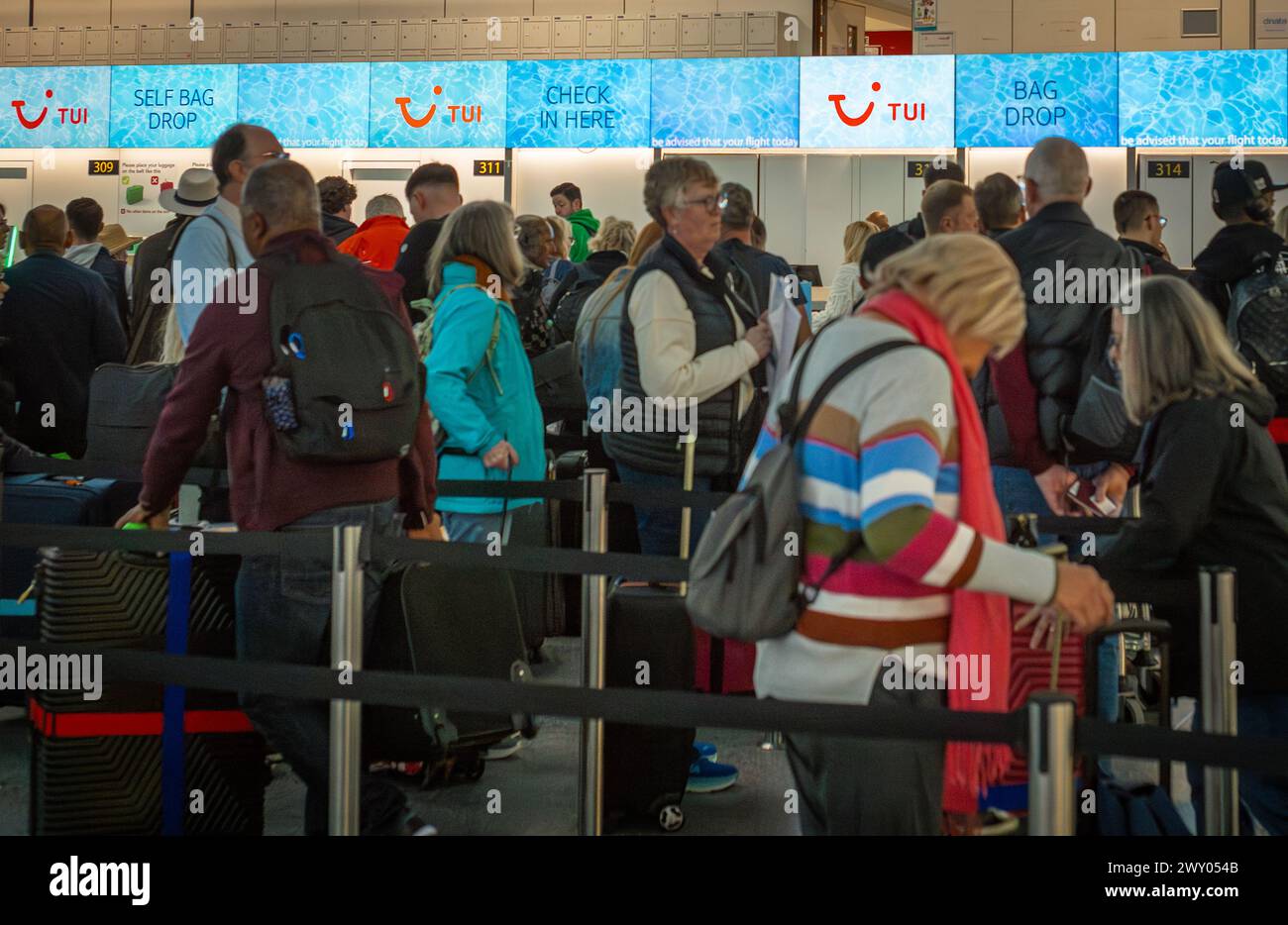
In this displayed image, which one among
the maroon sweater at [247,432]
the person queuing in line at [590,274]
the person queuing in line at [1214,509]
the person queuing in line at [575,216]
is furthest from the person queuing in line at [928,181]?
the person queuing in line at [575,216]

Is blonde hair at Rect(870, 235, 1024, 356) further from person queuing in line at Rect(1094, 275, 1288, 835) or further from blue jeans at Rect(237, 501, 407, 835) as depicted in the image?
blue jeans at Rect(237, 501, 407, 835)

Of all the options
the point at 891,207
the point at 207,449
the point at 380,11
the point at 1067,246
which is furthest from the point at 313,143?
the point at 1067,246

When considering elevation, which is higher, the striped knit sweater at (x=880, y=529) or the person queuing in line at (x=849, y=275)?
the person queuing in line at (x=849, y=275)

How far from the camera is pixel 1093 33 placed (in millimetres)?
11180

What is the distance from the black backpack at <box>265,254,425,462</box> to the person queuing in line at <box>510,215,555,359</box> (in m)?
2.87

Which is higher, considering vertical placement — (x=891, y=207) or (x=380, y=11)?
(x=380, y=11)

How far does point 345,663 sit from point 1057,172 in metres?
2.59

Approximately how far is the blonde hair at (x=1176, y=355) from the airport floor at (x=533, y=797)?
1327mm

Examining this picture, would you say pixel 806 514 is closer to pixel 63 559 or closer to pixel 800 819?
pixel 800 819

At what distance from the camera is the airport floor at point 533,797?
4.14 metres

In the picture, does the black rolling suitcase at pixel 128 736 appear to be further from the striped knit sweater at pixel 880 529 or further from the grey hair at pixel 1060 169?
the grey hair at pixel 1060 169

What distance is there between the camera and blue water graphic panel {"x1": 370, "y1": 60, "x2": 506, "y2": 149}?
1157 centimetres

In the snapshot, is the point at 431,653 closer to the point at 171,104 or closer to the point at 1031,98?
the point at 1031,98

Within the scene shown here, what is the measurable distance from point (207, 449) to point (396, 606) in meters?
1.39
